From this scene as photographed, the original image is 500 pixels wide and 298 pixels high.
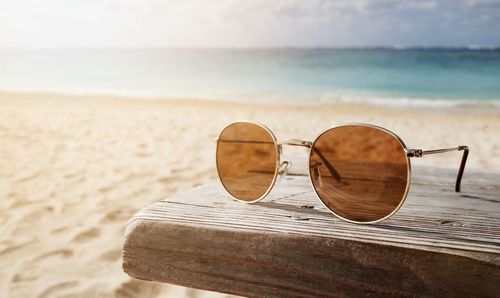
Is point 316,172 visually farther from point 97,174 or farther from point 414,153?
point 97,174

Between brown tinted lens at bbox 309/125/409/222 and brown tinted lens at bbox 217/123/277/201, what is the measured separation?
0.13 m

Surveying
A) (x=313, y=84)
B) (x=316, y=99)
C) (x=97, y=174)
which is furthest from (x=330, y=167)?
(x=313, y=84)

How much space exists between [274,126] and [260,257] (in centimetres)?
660

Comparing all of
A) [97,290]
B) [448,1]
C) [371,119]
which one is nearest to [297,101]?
[371,119]

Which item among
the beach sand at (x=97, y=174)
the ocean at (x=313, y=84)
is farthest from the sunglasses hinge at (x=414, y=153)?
the ocean at (x=313, y=84)

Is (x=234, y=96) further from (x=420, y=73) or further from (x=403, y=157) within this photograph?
(x=403, y=157)

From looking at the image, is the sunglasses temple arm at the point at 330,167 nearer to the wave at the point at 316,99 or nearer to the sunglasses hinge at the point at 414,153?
the sunglasses hinge at the point at 414,153

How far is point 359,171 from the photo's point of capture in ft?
3.31

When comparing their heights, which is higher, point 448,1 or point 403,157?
point 448,1

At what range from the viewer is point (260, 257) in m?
0.86

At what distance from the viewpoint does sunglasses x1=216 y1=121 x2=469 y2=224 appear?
0.97 metres

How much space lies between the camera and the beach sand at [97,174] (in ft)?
6.31

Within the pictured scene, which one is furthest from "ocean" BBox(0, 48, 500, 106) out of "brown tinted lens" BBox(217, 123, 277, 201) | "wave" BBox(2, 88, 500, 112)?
"brown tinted lens" BBox(217, 123, 277, 201)

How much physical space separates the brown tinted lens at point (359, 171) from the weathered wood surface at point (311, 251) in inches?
1.6
